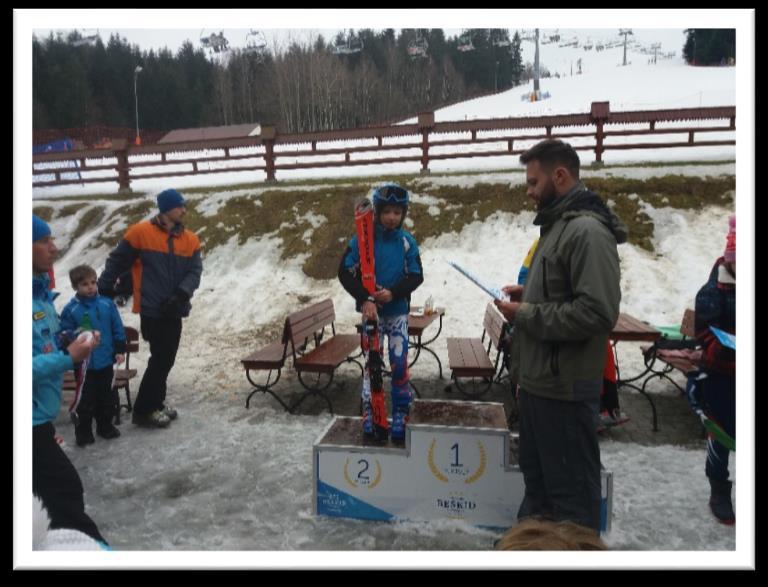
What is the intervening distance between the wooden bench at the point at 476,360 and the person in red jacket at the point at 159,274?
9.16ft

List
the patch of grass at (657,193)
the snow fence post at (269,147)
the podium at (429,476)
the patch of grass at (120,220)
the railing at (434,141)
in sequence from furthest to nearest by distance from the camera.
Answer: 1. the snow fence post at (269,147)
2. the railing at (434,141)
3. the patch of grass at (120,220)
4. the patch of grass at (657,193)
5. the podium at (429,476)

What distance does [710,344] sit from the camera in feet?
10.6

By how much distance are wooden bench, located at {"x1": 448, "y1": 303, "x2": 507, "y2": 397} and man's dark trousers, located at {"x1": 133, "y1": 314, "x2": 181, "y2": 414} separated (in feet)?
9.25

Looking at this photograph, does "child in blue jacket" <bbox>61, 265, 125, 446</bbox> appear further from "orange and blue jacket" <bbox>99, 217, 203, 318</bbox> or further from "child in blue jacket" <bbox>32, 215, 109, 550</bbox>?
"child in blue jacket" <bbox>32, 215, 109, 550</bbox>

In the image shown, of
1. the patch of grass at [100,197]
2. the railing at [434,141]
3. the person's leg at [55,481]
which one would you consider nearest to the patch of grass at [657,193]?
the railing at [434,141]

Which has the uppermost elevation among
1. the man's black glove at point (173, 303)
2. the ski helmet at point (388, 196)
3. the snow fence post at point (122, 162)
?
the snow fence post at point (122, 162)

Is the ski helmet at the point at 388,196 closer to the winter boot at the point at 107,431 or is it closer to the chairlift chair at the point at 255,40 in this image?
the chairlift chair at the point at 255,40

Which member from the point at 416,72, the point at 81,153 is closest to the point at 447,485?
the point at 81,153

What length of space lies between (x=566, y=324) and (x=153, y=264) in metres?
3.92

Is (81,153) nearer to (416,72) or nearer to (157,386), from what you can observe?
(157,386)

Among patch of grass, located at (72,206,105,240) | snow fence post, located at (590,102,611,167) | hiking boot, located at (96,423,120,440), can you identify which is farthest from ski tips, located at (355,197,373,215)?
patch of grass, located at (72,206,105,240)

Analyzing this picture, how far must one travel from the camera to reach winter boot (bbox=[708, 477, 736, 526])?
133 inches

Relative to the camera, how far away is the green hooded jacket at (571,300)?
91.9 inches

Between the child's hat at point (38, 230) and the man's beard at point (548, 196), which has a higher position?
the man's beard at point (548, 196)
